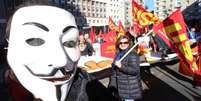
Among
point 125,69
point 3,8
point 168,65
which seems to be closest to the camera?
point 125,69

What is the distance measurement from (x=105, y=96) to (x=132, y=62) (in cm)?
266

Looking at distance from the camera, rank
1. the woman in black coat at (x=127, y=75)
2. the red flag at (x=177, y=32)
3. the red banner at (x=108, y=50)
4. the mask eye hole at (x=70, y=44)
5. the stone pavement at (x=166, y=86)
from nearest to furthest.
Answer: the mask eye hole at (x=70, y=44) → the woman in black coat at (x=127, y=75) → the red flag at (x=177, y=32) → the stone pavement at (x=166, y=86) → the red banner at (x=108, y=50)

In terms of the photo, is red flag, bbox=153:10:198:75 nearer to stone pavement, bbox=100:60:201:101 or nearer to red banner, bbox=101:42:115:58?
stone pavement, bbox=100:60:201:101

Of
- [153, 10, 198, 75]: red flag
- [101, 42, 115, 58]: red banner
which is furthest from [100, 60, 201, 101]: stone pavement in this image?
[153, 10, 198, 75]: red flag

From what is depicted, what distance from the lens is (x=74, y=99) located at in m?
2.35

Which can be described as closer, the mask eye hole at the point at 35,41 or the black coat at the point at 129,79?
the mask eye hole at the point at 35,41

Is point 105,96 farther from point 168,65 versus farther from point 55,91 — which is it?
point 168,65

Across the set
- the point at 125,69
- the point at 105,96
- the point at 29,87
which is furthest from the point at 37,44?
the point at 125,69

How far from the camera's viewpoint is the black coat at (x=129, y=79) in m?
5.30

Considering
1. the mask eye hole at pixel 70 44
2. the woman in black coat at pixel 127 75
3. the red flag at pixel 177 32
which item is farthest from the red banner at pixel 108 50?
the mask eye hole at pixel 70 44

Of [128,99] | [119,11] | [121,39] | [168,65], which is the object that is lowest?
[119,11]

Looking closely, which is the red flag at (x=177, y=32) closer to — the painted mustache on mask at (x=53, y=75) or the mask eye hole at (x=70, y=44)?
the mask eye hole at (x=70, y=44)

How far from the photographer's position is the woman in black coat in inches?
209

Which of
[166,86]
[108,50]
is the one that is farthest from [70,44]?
[108,50]
